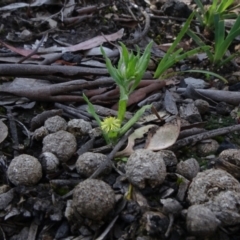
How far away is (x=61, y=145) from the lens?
1742mm

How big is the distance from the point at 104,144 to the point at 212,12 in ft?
3.80

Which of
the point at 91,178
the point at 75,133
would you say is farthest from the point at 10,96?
the point at 91,178

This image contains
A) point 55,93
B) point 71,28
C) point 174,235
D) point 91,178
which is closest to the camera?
point 174,235

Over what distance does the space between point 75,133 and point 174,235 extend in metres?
0.57

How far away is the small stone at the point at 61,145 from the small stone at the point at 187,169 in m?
0.37

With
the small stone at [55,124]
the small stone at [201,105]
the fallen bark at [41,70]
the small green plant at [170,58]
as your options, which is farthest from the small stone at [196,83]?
the small stone at [55,124]

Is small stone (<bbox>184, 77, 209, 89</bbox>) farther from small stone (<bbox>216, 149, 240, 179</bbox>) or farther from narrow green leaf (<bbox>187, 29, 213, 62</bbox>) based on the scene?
small stone (<bbox>216, 149, 240, 179</bbox>)

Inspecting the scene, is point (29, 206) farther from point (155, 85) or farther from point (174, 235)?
point (155, 85)

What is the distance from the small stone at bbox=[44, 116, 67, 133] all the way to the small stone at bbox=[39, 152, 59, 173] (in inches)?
6.5

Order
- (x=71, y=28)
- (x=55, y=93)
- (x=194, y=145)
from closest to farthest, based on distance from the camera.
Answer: (x=194, y=145) < (x=55, y=93) < (x=71, y=28)

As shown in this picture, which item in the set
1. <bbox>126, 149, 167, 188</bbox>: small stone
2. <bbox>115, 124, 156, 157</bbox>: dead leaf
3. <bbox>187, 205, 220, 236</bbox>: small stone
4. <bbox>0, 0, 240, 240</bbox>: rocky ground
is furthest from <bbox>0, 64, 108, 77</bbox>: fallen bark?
<bbox>187, 205, 220, 236</bbox>: small stone

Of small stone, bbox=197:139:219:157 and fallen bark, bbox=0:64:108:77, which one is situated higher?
fallen bark, bbox=0:64:108:77

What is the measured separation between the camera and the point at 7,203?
1.59 meters

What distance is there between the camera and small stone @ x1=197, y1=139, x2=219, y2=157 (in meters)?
1.85
